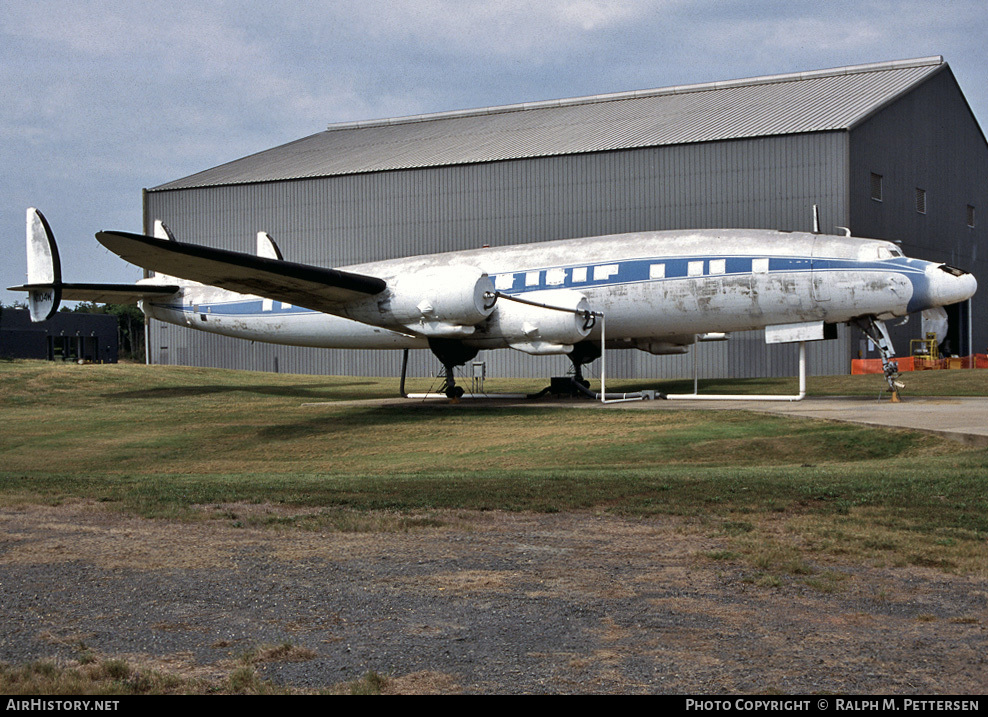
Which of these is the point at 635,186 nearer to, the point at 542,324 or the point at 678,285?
the point at 678,285

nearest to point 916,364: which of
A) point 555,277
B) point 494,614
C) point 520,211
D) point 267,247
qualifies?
point 520,211

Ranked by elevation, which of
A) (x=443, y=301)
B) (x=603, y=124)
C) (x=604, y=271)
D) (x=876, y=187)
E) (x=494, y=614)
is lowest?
(x=494, y=614)

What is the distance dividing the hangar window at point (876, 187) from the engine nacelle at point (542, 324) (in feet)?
64.4

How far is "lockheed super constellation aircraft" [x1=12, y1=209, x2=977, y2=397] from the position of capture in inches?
836

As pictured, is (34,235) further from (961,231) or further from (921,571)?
(961,231)

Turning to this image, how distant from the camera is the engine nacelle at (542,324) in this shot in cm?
2338

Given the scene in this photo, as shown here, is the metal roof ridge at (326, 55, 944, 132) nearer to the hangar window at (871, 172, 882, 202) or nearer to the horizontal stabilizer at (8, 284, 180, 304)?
the hangar window at (871, 172, 882, 202)

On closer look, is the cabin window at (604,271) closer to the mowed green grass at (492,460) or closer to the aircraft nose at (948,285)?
the mowed green grass at (492,460)

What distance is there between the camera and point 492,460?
16.8 meters

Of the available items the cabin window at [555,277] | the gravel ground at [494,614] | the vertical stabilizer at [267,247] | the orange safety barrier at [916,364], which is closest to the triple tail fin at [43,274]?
the vertical stabilizer at [267,247]

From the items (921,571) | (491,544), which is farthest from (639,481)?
(921,571)

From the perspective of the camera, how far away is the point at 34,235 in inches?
1085

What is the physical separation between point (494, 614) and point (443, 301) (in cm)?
1737

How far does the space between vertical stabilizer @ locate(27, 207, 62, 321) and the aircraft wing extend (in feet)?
23.5
